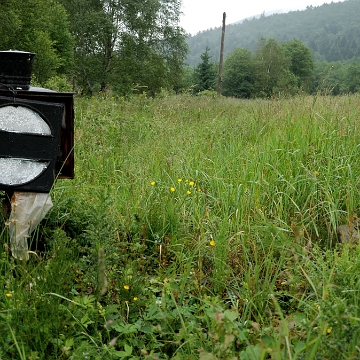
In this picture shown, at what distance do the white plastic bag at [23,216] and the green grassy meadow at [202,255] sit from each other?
0.10 metres

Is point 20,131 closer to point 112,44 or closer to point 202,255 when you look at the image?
point 202,255

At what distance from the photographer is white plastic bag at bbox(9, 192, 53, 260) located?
2.37 meters

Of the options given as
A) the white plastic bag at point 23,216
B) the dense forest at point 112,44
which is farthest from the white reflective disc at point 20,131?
the dense forest at point 112,44

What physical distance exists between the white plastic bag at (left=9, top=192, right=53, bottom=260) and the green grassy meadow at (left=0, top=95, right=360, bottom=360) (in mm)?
97

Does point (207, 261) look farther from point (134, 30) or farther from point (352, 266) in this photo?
point (134, 30)

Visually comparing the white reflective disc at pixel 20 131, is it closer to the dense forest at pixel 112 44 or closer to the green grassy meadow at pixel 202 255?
the green grassy meadow at pixel 202 255

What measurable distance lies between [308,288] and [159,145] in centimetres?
289

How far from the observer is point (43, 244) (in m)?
2.74

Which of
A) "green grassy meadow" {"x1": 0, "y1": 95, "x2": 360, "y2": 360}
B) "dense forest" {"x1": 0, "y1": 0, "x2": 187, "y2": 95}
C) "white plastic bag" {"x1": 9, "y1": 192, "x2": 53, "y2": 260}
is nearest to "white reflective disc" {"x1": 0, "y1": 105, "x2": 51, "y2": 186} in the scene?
"white plastic bag" {"x1": 9, "y1": 192, "x2": 53, "y2": 260}

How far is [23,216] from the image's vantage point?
2.42 metres

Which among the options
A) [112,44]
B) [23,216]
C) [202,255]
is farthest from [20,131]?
[112,44]

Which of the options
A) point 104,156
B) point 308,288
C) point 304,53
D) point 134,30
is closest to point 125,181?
point 104,156

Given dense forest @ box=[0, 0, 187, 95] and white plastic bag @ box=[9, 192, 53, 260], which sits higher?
dense forest @ box=[0, 0, 187, 95]

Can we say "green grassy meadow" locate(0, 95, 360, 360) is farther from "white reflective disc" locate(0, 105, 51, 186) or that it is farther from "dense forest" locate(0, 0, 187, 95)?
"dense forest" locate(0, 0, 187, 95)
